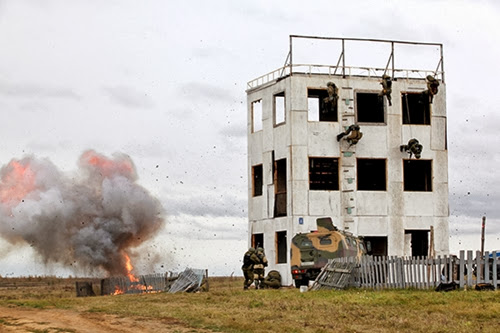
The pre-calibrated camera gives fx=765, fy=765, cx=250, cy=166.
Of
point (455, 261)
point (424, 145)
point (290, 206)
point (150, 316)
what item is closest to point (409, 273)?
point (455, 261)

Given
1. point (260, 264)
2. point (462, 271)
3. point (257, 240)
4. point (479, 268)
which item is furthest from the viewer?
point (257, 240)

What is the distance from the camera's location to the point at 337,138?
49406 millimetres

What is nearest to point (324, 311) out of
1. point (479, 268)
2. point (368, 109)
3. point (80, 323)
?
point (80, 323)

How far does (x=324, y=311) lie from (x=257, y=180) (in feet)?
104

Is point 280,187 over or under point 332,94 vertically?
under

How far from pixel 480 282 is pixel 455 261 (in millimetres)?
1260

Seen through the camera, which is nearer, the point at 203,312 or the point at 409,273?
the point at 203,312

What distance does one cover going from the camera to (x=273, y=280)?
1762 inches

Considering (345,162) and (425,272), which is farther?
(345,162)

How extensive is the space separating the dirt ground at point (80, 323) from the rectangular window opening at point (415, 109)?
33526mm

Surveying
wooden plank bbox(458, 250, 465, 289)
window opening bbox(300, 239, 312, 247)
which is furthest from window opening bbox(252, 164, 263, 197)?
wooden plank bbox(458, 250, 465, 289)

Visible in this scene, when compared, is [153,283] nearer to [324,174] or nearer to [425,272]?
[324,174]

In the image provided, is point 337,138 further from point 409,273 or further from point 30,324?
point 30,324

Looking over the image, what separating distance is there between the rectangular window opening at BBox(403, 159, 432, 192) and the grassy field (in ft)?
73.5
